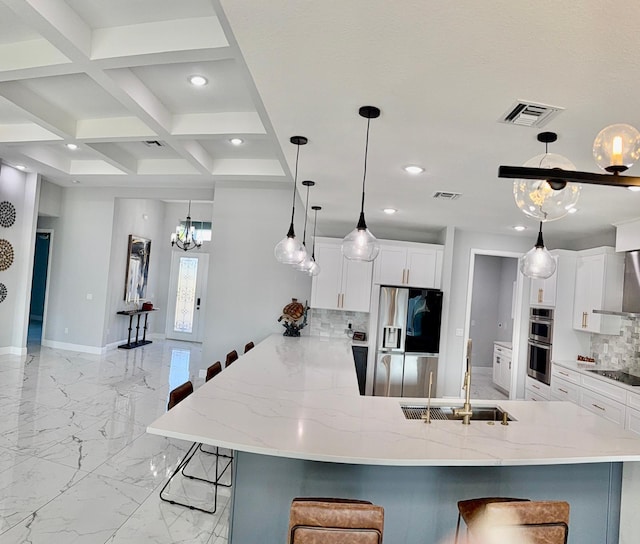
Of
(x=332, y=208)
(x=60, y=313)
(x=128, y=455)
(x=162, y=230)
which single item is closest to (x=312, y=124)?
(x=332, y=208)

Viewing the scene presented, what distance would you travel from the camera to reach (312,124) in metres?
2.47

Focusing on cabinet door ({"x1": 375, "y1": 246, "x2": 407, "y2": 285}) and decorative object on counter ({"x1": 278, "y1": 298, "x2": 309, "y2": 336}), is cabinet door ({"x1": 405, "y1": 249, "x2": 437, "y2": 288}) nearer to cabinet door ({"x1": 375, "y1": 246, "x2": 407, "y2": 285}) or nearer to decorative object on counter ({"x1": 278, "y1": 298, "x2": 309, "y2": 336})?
cabinet door ({"x1": 375, "y1": 246, "x2": 407, "y2": 285})

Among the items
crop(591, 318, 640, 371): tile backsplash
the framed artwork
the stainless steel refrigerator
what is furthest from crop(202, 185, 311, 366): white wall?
crop(591, 318, 640, 371): tile backsplash

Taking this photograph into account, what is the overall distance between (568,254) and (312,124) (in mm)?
4295

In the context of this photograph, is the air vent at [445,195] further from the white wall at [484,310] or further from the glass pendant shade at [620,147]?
the white wall at [484,310]

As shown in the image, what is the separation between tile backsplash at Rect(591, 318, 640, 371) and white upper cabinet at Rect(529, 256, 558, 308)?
0.69 metres

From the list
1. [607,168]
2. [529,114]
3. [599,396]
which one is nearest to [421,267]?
[599,396]

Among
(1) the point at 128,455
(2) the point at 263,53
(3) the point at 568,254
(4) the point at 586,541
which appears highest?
(2) the point at 263,53

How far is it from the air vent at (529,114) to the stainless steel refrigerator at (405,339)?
326 centimetres

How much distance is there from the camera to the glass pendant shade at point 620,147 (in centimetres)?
134

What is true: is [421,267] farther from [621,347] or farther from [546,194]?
[546,194]

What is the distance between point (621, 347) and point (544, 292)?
1052mm

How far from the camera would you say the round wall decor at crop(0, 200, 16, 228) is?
646 cm

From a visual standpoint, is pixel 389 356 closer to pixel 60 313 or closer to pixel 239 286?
pixel 239 286
